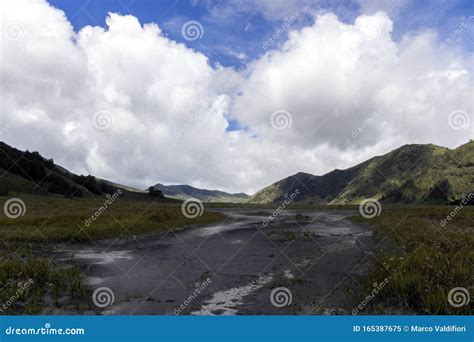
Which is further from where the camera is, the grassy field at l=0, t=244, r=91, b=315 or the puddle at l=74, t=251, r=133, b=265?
the puddle at l=74, t=251, r=133, b=265

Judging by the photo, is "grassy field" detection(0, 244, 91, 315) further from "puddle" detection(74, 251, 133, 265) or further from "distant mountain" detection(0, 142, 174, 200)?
"distant mountain" detection(0, 142, 174, 200)

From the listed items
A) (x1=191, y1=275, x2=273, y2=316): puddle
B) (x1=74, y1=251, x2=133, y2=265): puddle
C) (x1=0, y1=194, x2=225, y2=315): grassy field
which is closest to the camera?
(x1=191, y1=275, x2=273, y2=316): puddle

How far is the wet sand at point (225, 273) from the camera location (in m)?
9.80

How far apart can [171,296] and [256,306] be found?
2606mm

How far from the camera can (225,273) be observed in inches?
563

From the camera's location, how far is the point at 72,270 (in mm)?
12984

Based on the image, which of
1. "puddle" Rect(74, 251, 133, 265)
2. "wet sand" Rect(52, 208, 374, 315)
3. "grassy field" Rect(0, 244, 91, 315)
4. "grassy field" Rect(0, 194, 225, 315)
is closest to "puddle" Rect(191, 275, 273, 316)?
"wet sand" Rect(52, 208, 374, 315)

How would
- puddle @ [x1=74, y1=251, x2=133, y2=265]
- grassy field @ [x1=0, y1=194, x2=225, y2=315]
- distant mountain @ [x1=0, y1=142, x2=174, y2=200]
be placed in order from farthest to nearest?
1. distant mountain @ [x1=0, y1=142, x2=174, y2=200]
2. puddle @ [x1=74, y1=251, x2=133, y2=265]
3. grassy field @ [x1=0, y1=194, x2=225, y2=315]

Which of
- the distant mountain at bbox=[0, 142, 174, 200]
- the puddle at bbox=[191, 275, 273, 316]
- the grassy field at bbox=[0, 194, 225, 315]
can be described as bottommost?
the puddle at bbox=[191, 275, 273, 316]

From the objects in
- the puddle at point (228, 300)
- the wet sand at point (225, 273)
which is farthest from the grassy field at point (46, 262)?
the puddle at point (228, 300)

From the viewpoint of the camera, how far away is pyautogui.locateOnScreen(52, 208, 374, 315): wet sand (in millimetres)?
9805

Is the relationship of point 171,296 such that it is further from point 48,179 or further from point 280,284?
point 48,179
